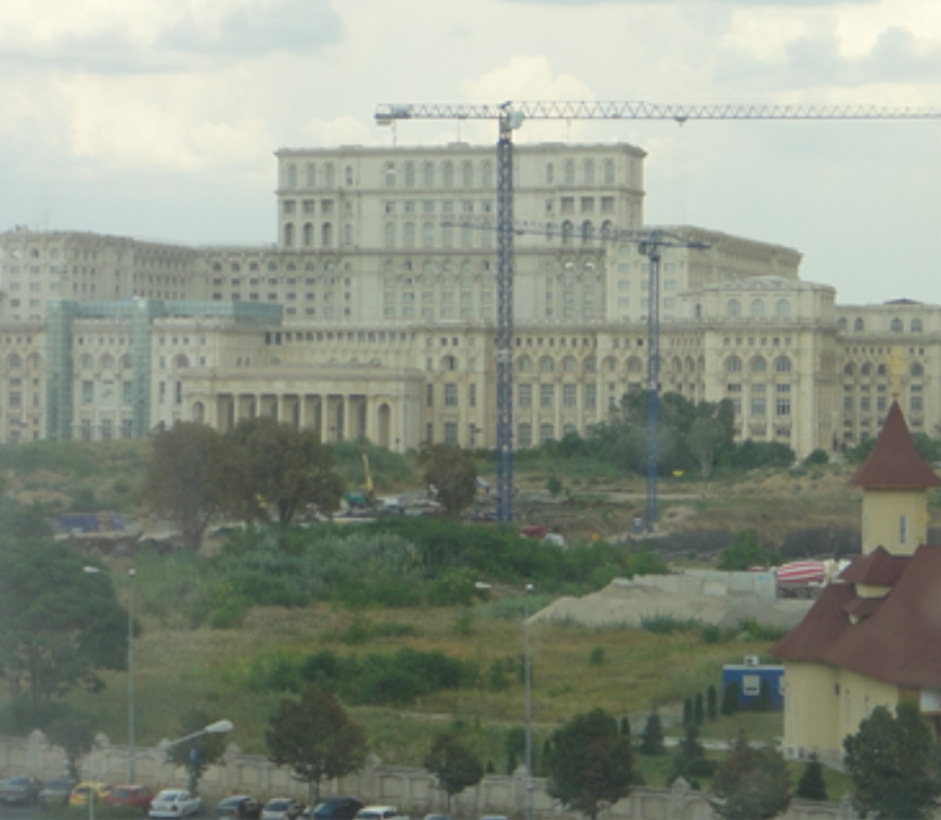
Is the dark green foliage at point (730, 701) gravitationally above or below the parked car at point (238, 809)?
above

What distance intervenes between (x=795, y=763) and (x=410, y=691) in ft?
40.4

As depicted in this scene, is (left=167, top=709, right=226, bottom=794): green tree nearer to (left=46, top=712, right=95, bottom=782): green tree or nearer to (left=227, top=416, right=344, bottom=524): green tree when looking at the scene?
(left=46, top=712, right=95, bottom=782): green tree

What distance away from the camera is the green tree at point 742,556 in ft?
290

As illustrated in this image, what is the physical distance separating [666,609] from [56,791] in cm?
2972

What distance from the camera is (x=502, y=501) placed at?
350 feet

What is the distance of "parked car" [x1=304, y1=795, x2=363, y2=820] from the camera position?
44.8 m

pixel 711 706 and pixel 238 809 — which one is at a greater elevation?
pixel 711 706

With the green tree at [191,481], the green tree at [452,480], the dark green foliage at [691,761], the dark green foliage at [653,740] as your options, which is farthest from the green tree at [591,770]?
the green tree at [452,480]

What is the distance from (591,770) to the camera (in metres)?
43.6

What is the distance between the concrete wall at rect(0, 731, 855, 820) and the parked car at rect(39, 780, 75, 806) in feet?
2.86

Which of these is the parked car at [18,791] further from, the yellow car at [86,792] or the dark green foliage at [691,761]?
the dark green foliage at [691,761]

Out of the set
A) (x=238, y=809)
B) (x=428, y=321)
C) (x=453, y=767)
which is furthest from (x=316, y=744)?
(x=428, y=321)

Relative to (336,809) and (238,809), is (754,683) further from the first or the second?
(238,809)

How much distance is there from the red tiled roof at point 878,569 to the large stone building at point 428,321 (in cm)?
9147
